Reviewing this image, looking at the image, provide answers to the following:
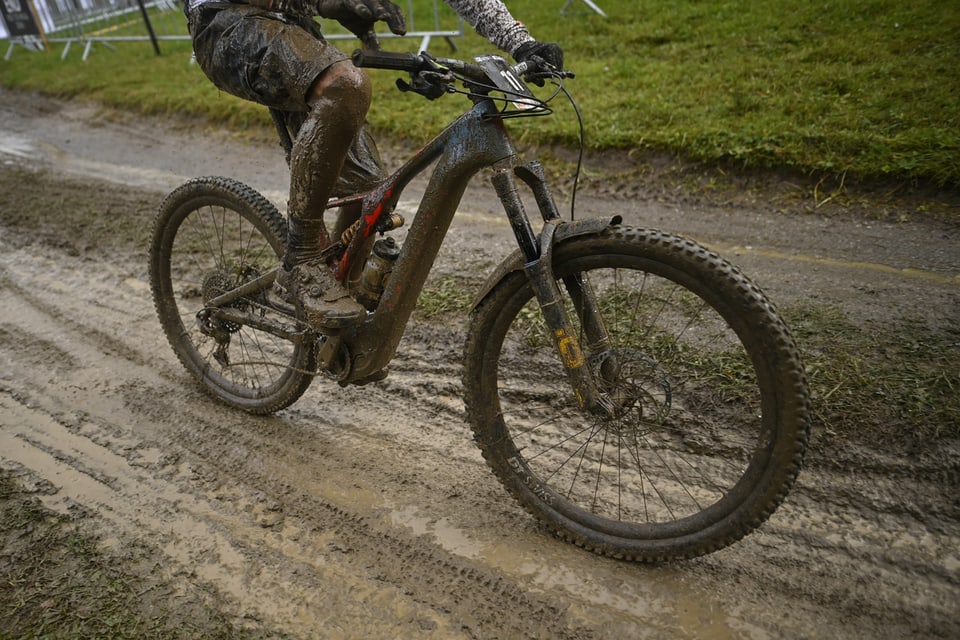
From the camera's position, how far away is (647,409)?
3.09 m

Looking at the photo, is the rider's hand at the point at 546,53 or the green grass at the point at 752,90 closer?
the rider's hand at the point at 546,53

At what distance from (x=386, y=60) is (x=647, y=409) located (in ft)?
6.27

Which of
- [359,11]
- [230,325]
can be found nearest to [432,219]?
[359,11]

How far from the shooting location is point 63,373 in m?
3.75

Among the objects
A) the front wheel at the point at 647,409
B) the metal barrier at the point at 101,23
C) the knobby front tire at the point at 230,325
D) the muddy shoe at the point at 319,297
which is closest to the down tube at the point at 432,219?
the muddy shoe at the point at 319,297

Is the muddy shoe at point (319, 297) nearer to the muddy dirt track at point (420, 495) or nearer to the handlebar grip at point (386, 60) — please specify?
the muddy dirt track at point (420, 495)

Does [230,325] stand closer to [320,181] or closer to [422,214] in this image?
[320,181]

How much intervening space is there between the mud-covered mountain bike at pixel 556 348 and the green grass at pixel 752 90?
2127 millimetres

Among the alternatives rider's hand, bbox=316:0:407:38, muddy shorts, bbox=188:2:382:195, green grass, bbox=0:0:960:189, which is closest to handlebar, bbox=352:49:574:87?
rider's hand, bbox=316:0:407:38

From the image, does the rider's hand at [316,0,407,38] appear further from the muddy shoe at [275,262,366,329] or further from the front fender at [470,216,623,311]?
the muddy shoe at [275,262,366,329]

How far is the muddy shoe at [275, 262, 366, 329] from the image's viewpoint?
2625 millimetres

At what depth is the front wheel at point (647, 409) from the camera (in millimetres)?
1962

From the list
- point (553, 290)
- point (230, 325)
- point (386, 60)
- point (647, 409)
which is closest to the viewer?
point (386, 60)

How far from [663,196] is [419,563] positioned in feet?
12.1
